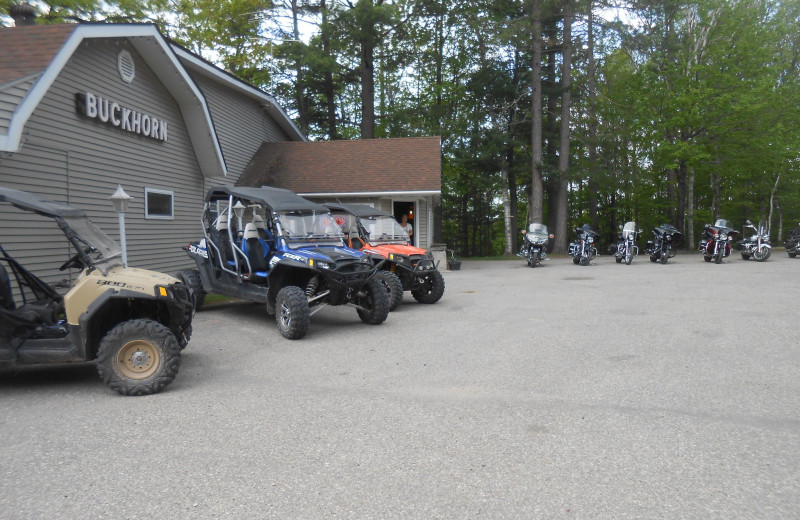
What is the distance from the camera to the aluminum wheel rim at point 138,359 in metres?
5.44

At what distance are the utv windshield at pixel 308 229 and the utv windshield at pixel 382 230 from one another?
6.72 ft

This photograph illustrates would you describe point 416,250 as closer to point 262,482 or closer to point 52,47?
point 52,47

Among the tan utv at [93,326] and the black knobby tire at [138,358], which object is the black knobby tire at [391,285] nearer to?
the tan utv at [93,326]

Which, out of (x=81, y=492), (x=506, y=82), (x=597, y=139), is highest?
(x=506, y=82)

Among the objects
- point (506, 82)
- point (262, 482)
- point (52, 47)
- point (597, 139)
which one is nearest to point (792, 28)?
point (597, 139)

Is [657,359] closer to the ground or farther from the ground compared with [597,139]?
closer to the ground

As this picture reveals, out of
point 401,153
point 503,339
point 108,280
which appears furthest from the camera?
point 401,153

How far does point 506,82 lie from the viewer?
29.0 metres

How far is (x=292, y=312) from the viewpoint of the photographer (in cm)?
793

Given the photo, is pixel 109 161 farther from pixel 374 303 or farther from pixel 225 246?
pixel 374 303

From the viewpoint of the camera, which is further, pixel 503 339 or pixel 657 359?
pixel 503 339

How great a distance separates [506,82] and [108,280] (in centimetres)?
2652

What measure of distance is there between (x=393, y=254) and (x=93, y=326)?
607cm

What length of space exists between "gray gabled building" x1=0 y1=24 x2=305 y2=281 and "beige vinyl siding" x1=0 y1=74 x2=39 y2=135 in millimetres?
15
